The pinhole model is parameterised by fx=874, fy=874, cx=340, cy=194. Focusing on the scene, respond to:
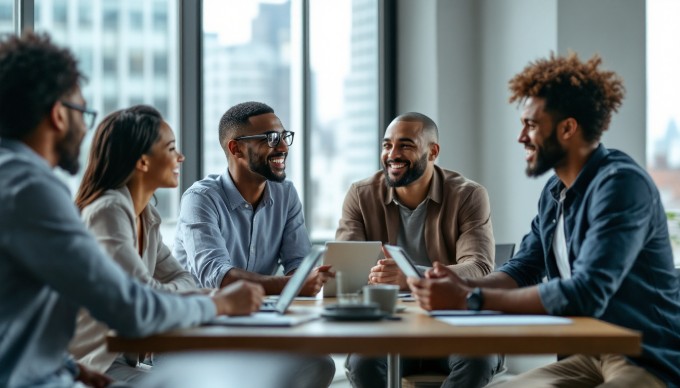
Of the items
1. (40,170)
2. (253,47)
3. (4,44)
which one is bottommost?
(40,170)

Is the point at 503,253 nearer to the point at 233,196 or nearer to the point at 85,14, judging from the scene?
the point at 233,196

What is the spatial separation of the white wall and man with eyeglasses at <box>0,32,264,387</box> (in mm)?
3247

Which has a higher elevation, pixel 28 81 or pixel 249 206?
pixel 28 81

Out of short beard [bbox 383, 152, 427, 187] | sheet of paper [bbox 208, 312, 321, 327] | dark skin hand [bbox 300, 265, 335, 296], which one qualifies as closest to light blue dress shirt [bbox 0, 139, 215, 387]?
sheet of paper [bbox 208, 312, 321, 327]

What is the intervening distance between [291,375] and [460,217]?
1745mm

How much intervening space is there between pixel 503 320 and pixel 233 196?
1.74 metres

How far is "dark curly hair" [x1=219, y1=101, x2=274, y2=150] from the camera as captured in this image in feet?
12.1

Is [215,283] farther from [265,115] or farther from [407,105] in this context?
[407,105]

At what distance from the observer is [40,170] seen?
175 centimetres

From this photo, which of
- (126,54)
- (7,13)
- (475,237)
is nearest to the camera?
(475,237)

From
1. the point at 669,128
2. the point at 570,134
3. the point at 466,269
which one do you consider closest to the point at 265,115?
the point at 466,269

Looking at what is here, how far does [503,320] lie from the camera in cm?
204

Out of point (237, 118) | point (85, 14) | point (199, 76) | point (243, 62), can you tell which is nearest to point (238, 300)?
point (237, 118)

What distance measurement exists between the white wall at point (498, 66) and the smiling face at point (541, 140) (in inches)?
83.4
